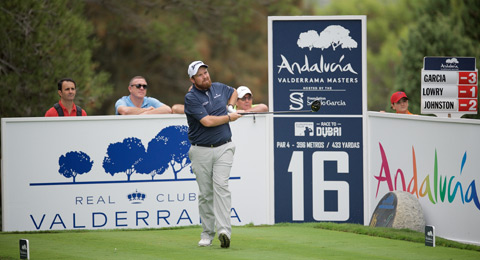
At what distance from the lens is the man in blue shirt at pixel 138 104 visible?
13742mm

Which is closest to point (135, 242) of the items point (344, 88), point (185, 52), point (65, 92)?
point (65, 92)

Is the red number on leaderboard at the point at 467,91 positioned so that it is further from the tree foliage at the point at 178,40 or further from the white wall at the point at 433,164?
the tree foliage at the point at 178,40

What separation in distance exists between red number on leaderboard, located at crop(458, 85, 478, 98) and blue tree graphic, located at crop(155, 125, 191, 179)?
3.63 m

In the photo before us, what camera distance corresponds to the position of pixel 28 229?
43.5 feet

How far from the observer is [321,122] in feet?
44.9

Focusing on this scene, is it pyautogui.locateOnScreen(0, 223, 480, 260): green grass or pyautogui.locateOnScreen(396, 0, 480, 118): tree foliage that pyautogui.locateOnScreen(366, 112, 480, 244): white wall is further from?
pyautogui.locateOnScreen(396, 0, 480, 118): tree foliage

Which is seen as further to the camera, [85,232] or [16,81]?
[16,81]

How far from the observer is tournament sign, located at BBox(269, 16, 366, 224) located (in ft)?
44.8

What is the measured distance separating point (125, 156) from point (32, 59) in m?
7.20

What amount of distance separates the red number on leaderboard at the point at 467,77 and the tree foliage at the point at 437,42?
12.2 m

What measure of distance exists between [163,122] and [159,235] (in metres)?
1.80

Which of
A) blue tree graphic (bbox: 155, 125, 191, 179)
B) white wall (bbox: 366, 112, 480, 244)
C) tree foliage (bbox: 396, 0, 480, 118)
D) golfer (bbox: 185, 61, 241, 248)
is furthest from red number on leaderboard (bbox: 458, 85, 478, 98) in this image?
tree foliage (bbox: 396, 0, 480, 118)

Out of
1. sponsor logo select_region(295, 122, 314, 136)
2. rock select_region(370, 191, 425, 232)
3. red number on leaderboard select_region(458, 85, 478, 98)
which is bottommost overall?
rock select_region(370, 191, 425, 232)

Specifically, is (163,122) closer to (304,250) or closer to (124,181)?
(124,181)
